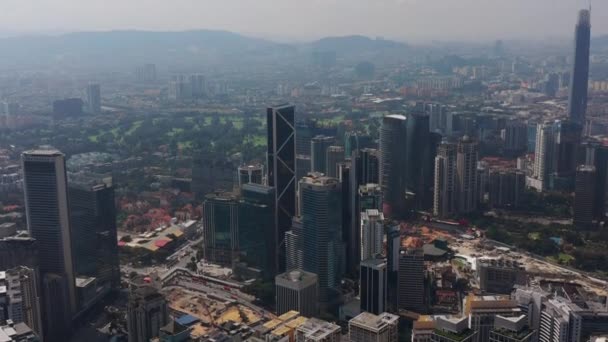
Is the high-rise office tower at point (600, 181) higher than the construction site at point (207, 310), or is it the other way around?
the high-rise office tower at point (600, 181)

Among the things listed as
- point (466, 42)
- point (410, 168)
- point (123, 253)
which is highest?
point (466, 42)

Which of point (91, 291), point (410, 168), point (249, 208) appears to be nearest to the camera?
point (91, 291)

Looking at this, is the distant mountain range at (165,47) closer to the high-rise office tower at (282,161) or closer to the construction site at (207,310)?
the high-rise office tower at (282,161)

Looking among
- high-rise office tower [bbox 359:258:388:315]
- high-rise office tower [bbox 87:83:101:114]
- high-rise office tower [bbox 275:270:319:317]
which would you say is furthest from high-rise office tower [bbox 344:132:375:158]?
high-rise office tower [bbox 87:83:101:114]

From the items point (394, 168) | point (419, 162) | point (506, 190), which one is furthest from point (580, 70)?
point (394, 168)

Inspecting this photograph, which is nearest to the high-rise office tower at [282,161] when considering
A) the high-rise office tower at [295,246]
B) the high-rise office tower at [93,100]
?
the high-rise office tower at [295,246]

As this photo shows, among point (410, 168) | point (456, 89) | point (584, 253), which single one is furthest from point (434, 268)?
point (456, 89)

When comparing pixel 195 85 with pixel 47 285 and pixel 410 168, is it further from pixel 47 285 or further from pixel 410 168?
pixel 47 285
